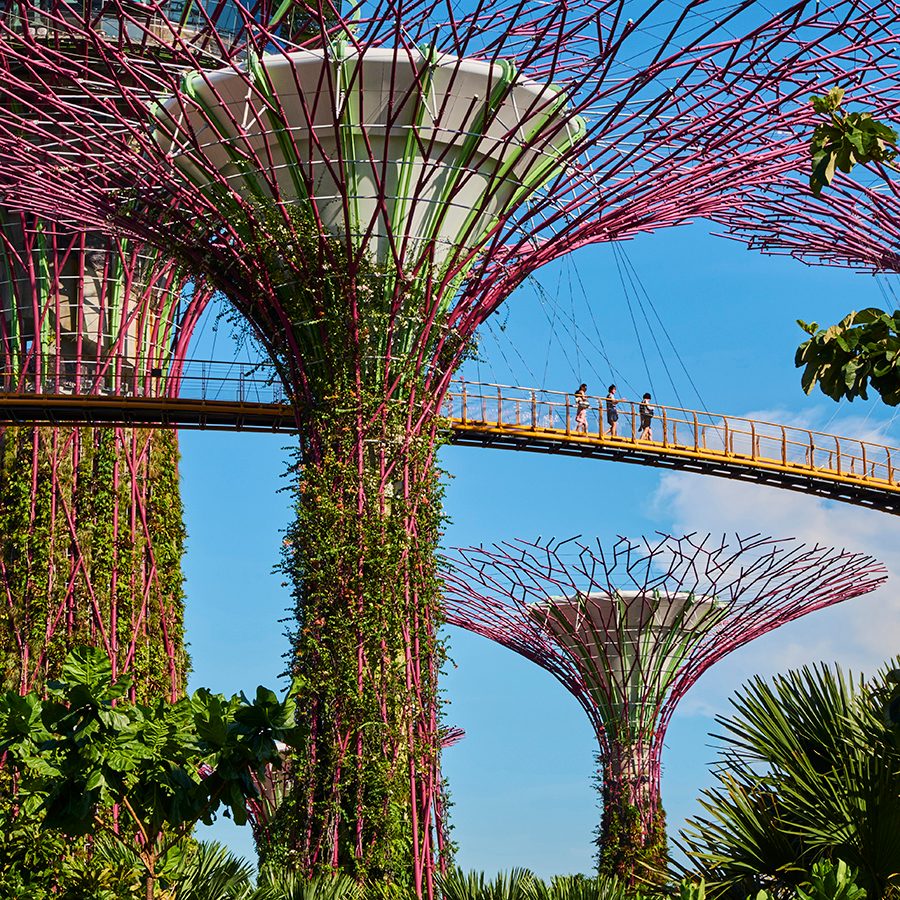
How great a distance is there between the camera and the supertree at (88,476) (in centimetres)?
2284

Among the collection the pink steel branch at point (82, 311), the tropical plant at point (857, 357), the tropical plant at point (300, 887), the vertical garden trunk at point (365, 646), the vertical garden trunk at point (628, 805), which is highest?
the pink steel branch at point (82, 311)

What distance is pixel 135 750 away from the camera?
1054 centimetres

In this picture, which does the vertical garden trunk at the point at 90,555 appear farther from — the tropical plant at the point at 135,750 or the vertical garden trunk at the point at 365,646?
the tropical plant at the point at 135,750

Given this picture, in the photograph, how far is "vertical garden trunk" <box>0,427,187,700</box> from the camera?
22609mm

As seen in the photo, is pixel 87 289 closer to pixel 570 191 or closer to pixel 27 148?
pixel 27 148

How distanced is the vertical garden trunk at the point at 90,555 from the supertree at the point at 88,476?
20 mm

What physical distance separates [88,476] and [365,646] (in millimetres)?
9639

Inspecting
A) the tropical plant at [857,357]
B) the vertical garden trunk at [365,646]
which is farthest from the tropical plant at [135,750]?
the tropical plant at [857,357]

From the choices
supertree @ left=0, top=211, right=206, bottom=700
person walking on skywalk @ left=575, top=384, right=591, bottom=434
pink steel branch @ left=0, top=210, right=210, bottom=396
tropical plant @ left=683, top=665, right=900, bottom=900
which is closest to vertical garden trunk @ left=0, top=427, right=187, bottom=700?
supertree @ left=0, top=211, right=206, bottom=700

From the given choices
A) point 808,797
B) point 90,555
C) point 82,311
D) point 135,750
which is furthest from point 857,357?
point 82,311

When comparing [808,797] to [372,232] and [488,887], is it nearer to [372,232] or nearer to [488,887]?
[488,887]

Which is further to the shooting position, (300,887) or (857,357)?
(300,887)

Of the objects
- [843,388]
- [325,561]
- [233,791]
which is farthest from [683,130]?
[843,388]

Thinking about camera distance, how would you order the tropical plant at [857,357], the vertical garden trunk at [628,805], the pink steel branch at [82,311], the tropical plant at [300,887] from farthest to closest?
1. the vertical garden trunk at [628,805]
2. the pink steel branch at [82,311]
3. the tropical plant at [300,887]
4. the tropical plant at [857,357]
